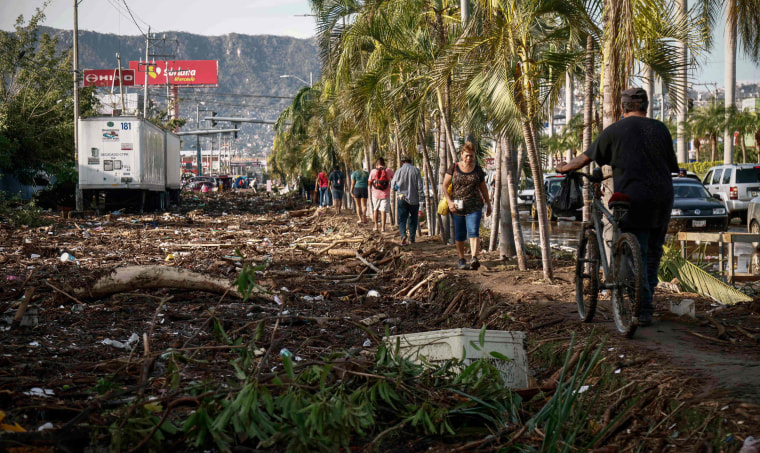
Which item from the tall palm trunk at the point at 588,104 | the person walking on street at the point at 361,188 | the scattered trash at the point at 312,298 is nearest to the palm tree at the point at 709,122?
the person walking on street at the point at 361,188

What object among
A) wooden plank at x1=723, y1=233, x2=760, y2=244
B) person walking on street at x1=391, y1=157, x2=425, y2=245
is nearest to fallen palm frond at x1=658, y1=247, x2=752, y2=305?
wooden plank at x1=723, y1=233, x2=760, y2=244

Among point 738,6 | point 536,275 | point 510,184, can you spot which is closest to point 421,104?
point 510,184

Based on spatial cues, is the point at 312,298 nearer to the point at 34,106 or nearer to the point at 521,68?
the point at 521,68

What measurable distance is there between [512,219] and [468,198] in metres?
0.72

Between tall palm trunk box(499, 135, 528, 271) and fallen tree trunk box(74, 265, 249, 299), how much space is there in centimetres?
424

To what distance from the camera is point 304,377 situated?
460cm

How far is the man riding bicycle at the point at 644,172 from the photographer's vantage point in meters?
6.36

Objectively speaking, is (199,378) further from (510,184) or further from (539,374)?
(510,184)

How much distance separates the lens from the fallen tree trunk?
29.8ft

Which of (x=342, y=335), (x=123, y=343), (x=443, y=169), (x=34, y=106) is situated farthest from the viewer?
(x=34, y=106)

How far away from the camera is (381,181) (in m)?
20.0

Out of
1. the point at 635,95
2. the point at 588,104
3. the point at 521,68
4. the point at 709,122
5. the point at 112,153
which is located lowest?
the point at 635,95

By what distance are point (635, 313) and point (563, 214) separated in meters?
A: 1.82

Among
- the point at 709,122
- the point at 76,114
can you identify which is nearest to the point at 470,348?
the point at 76,114
